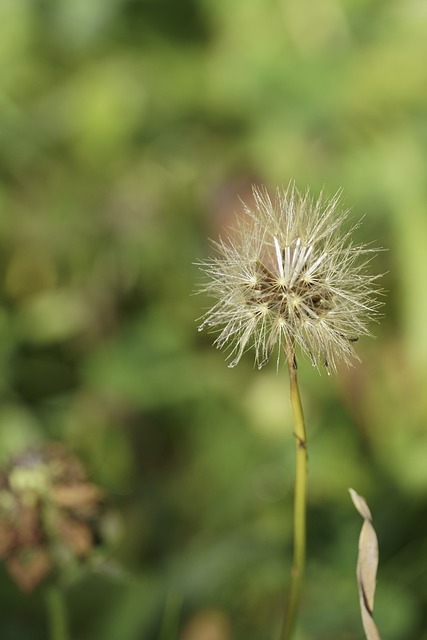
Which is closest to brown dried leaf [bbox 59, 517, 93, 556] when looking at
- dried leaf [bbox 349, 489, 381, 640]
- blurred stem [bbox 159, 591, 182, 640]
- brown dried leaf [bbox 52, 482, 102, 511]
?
brown dried leaf [bbox 52, 482, 102, 511]

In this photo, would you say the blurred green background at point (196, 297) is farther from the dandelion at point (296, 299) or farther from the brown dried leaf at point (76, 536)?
the dandelion at point (296, 299)

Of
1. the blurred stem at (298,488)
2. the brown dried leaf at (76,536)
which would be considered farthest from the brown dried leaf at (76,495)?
the blurred stem at (298,488)

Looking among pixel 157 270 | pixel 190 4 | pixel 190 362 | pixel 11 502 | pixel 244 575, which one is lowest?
pixel 244 575

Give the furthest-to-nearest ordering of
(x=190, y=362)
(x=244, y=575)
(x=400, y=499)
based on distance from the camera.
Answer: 1. (x=190, y=362)
2. (x=400, y=499)
3. (x=244, y=575)

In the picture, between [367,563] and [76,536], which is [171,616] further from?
[367,563]

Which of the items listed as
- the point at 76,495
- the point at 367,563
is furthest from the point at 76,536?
the point at 367,563

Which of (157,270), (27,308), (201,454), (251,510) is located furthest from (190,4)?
(251,510)

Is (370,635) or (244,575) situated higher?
(370,635)

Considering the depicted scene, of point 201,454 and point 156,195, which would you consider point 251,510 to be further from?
point 156,195

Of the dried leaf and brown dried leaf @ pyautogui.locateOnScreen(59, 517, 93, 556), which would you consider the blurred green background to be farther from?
the dried leaf
